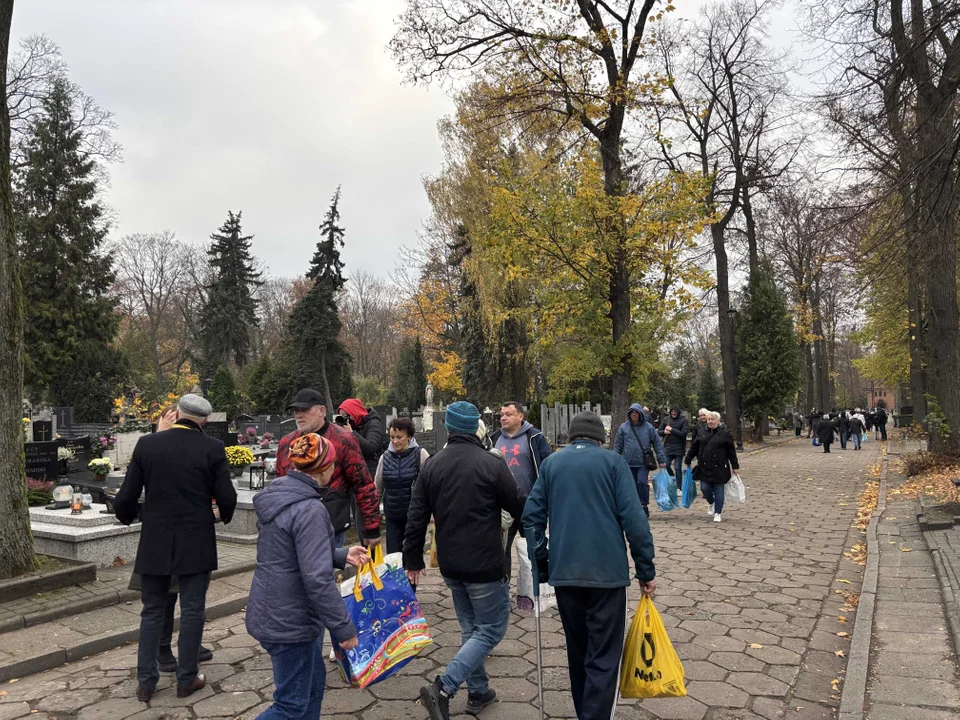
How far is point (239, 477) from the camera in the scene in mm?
11703

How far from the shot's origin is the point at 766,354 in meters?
33.7

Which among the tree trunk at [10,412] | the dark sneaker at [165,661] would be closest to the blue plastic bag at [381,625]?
the dark sneaker at [165,661]

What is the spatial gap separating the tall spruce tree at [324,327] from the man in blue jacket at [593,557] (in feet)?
118

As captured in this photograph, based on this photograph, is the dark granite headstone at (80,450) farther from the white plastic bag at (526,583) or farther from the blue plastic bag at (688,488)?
the white plastic bag at (526,583)

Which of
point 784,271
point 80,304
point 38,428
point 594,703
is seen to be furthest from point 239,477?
point 784,271

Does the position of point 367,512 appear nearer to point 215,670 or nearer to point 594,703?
point 215,670

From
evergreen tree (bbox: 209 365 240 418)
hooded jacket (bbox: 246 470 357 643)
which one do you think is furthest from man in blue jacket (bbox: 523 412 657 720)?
evergreen tree (bbox: 209 365 240 418)

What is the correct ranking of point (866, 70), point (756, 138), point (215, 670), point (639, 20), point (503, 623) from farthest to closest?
point (756, 138), point (639, 20), point (866, 70), point (215, 670), point (503, 623)

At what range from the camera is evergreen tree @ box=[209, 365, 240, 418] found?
38.8 m

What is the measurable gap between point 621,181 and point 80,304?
28.4 meters

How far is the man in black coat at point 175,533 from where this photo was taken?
4336 mm

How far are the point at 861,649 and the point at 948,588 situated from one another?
6.91ft

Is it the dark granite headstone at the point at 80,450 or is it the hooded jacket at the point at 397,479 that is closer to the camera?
the hooded jacket at the point at 397,479

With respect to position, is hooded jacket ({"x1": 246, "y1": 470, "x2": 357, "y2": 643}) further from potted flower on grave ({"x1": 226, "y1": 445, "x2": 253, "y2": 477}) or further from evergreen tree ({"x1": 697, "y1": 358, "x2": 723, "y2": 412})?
evergreen tree ({"x1": 697, "y1": 358, "x2": 723, "y2": 412})
